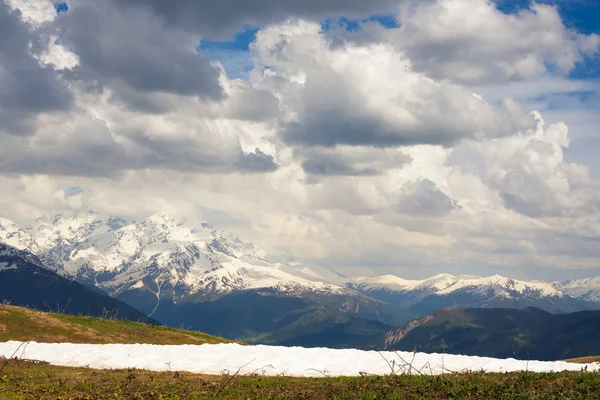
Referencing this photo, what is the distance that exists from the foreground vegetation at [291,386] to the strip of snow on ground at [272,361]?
236 inches

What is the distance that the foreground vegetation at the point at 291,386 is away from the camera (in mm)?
32344

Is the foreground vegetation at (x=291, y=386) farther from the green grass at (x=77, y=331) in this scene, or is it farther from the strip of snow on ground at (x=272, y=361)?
the green grass at (x=77, y=331)

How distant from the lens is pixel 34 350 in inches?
2458

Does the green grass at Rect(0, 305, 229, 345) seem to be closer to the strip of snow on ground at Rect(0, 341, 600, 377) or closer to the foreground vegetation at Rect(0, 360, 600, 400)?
the strip of snow on ground at Rect(0, 341, 600, 377)

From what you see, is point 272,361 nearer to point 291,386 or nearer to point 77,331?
point 291,386

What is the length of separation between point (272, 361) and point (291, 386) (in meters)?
13.8

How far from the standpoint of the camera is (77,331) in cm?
8119

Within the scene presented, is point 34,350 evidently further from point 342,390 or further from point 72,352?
point 342,390

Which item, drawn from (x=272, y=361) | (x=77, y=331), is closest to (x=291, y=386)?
(x=272, y=361)

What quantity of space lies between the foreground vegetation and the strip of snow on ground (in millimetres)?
5990

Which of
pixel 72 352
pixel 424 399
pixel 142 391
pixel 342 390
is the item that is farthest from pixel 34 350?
pixel 424 399

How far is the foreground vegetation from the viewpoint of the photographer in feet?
106

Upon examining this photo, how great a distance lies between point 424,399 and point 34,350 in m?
46.1

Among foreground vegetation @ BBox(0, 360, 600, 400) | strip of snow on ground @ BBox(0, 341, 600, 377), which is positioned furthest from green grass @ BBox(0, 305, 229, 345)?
foreground vegetation @ BBox(0, 360, 600, 400)
